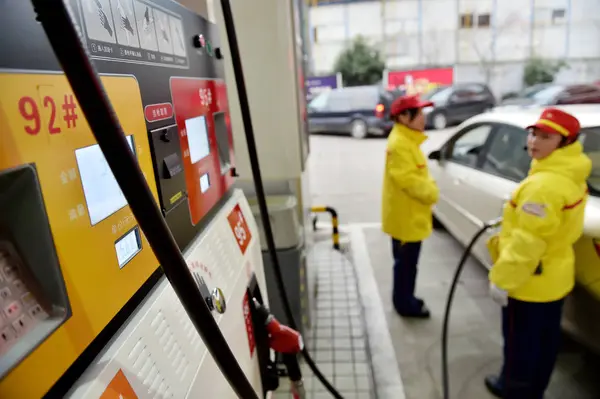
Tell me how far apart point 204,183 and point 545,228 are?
150 cm

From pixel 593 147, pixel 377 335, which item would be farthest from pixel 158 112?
pixel 593 147

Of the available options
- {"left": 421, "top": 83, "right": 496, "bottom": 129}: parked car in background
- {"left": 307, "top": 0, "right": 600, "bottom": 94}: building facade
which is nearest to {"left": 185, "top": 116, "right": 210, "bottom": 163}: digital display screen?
{"left": 421, "top": 83, "right": 496, "bottom": 129}: parked car in background

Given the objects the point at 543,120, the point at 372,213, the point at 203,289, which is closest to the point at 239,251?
the point at 203,289

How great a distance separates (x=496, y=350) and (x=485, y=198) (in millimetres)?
1111

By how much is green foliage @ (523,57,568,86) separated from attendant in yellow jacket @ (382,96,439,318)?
18.3 m

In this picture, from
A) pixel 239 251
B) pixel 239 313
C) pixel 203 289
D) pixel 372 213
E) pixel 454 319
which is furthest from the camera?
pixel 372 213

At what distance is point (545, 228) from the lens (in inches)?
77.2

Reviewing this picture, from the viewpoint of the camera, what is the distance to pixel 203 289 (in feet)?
3.47

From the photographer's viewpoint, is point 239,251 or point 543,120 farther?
point 543,120

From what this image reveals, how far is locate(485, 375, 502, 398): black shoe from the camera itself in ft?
8.46

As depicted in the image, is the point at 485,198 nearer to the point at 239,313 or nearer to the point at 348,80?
the point at 239,313

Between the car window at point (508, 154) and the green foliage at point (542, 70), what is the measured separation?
1754 cm

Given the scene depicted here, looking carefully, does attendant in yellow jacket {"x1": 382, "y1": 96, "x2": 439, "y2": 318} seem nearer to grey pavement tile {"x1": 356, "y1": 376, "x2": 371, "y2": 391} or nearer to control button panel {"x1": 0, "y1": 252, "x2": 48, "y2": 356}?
grey pavement tile {"x1": 356, "y1": 376, "x2": 371, "y2": 391}

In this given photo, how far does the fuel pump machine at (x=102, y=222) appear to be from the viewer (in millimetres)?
596
